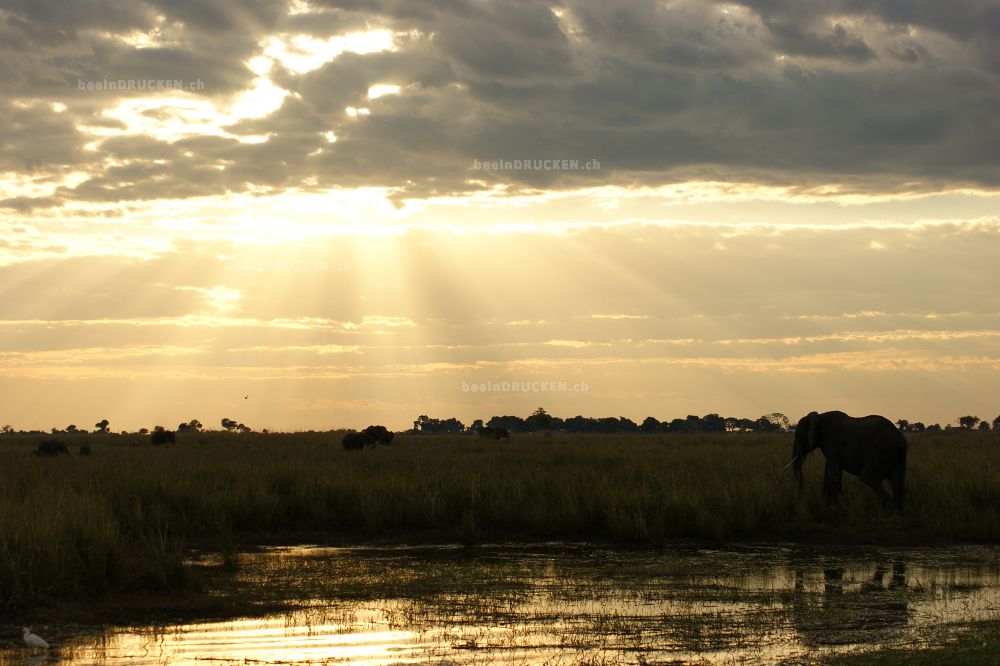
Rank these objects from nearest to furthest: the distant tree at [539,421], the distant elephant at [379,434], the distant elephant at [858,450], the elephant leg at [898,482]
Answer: the elephant leg at [898,482] < the distant elephant at [858,450] < the distant elephant at [379,434] < the distant tree at [539,421]

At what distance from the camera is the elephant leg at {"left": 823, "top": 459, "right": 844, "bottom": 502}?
18562mm

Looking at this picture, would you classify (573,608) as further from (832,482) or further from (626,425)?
(626,425)

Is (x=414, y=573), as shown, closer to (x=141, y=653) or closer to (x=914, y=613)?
(x=141, y=653)

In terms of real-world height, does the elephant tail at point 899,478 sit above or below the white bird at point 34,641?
above

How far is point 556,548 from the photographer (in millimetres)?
14680

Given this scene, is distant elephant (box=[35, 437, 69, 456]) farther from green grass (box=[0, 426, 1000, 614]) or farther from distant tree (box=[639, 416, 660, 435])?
distant tree (box=[639, 416, 660, 435])

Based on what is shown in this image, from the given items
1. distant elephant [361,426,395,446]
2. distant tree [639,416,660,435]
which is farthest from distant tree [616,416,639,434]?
distant elephant [361,426,395,446]

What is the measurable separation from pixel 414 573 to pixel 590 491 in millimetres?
6032

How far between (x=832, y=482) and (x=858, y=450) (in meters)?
0.77

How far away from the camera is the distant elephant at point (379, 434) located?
153 ft

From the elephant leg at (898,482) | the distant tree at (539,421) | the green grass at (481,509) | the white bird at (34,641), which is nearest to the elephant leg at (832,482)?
the green grass at (481,509)

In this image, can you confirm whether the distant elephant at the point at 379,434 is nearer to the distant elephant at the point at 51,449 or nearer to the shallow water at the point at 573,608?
the distant elephant at the point at 51,449

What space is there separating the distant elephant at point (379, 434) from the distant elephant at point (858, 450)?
29.1m

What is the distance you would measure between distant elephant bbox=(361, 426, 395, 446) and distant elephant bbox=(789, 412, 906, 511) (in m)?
29.1
